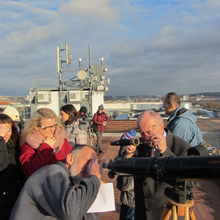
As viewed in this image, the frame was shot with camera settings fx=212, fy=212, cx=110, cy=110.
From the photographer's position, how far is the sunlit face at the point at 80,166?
59.6 inches

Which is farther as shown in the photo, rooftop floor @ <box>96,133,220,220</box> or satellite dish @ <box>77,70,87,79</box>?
satellite dish @ <box>77,70,87,79</box>

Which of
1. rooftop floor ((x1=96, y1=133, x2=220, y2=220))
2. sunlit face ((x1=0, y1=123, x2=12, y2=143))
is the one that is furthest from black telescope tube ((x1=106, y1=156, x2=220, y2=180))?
rooftop floor ((x1=96, y1=133, x2=220, y2=220))

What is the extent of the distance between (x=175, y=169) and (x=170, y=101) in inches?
95.6

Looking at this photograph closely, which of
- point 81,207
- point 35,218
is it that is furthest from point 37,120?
point 81,207

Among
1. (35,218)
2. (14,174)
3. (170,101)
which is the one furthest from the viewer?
(170,101)

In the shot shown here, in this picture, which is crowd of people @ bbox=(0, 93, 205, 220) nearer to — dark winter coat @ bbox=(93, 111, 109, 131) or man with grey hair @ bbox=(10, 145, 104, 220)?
man with grey hair @ bbox=(10, 145, 104, 220)

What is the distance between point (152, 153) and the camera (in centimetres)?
204

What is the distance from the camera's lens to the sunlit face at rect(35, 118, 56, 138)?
98.2 inches

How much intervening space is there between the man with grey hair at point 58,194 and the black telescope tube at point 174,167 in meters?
0.27

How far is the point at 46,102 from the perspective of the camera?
1780 cm

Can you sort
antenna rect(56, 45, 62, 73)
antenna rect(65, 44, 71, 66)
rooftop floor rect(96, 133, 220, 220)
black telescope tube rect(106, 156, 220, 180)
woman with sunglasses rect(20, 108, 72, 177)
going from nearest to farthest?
black telescope tube rect(106, 156, 220, 180)
woman with sunglasses rect(20, 108, 72, 177)
rooftop floor rect(96, 133, 220, 220)
antenna rect(65, 44, 71, 66)
antenna rect(56, 45, 62, 73)

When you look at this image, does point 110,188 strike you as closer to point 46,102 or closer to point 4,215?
point 4,215

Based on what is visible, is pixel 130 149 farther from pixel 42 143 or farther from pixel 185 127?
pixel 185 127

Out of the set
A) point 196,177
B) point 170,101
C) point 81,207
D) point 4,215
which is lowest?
point 4,215
